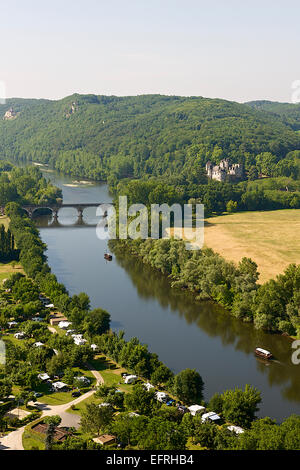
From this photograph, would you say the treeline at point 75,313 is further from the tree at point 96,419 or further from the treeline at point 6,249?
the tree at point 96,419

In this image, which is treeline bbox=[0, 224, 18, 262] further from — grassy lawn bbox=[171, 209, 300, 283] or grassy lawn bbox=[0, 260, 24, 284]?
grassy lawn bbox=[171, 209, 300, 283]

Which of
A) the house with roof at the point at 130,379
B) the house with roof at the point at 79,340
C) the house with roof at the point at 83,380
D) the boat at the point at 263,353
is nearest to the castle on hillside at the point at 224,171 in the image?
the boat at the point at 263,353

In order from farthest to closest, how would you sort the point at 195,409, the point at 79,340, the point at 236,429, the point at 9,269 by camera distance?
the point at 9,269 < the point at 79,340 < the point at 195,409 < the point at 236,429

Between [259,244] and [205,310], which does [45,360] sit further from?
[259,244]

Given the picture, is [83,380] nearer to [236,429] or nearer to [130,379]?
[130,379]

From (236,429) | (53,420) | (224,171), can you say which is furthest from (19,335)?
(224,171)

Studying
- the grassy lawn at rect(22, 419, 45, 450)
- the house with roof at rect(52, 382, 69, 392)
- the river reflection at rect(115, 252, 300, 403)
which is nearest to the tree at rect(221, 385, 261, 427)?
the river reflection at rect(115, 252, 300, 403)
